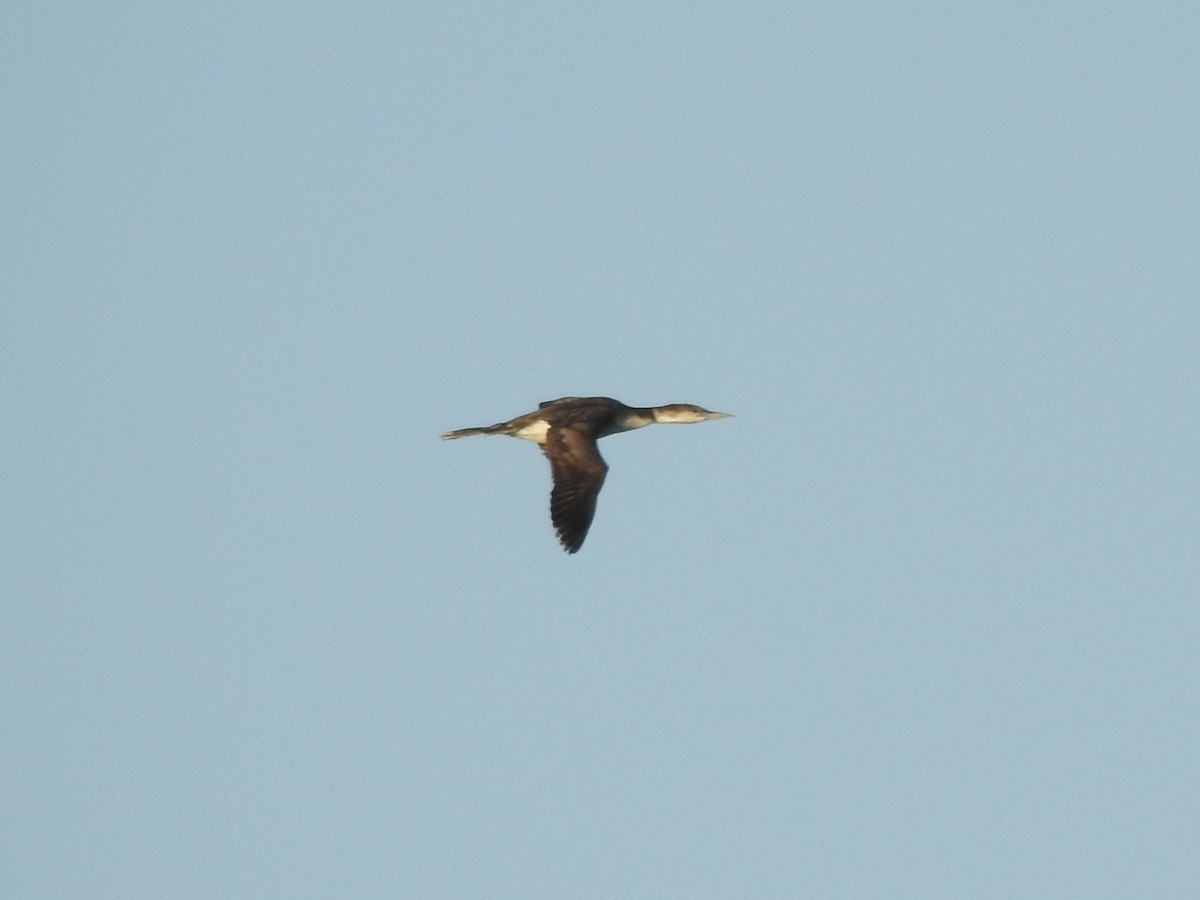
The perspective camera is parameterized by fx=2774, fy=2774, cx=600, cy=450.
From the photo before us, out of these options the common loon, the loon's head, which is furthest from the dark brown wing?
the loon's head

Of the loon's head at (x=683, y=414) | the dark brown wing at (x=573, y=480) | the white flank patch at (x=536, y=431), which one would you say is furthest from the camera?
the loon's head at (x=683, y=414)

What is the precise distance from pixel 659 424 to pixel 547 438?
14.9ft

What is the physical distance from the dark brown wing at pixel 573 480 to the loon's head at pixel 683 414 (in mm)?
4279

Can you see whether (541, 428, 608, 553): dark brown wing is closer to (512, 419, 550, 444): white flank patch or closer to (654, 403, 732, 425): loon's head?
(512, 419, 550, 444): white flank patch

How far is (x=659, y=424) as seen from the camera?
52969 millimetres

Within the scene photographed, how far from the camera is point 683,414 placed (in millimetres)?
53156

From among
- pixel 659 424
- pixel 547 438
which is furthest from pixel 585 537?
pixel 659 424

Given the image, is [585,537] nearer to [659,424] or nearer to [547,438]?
[547,438]

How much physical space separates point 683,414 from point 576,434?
4.80 metres

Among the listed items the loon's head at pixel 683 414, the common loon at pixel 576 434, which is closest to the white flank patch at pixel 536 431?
the common loon at pixel 576 434

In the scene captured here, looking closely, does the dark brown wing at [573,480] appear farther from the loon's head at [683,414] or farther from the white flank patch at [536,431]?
the loon's head at [683,414]

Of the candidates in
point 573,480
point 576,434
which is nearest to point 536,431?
point 576,434

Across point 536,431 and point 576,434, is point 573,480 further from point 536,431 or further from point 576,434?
point 536,431

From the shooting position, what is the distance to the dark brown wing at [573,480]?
46656 millimetres
